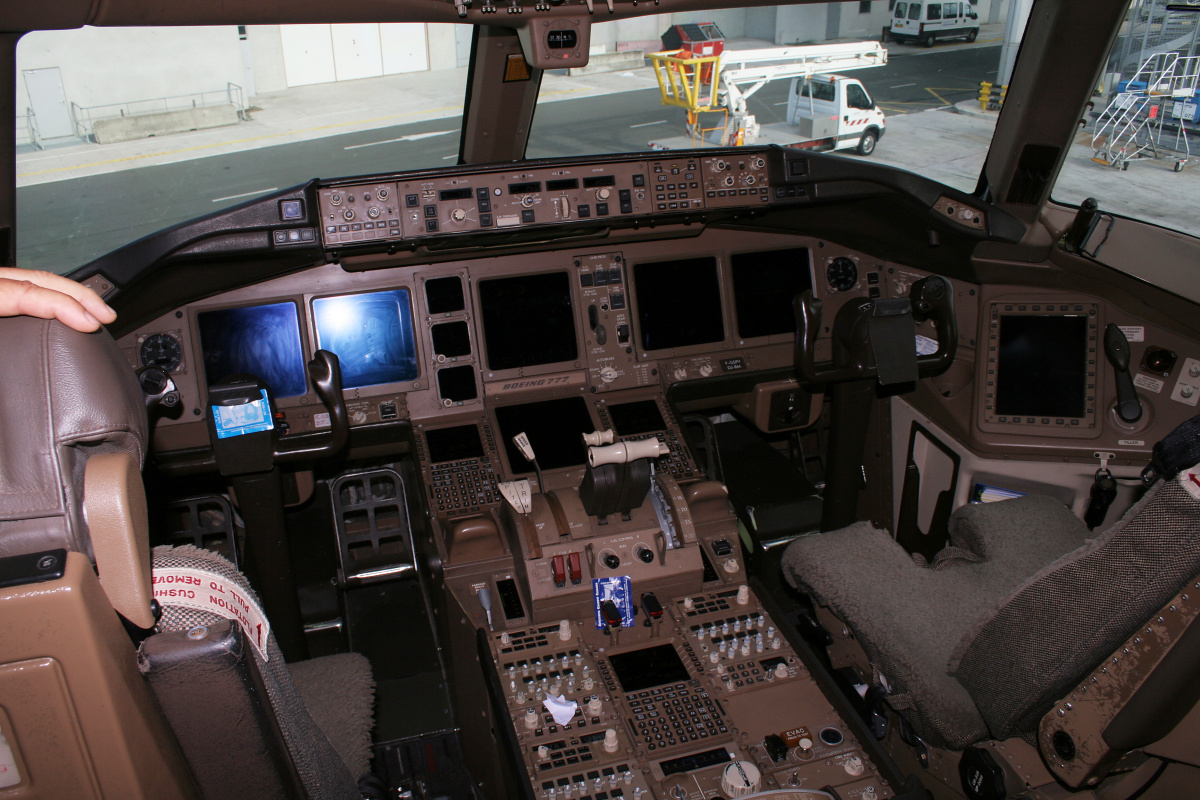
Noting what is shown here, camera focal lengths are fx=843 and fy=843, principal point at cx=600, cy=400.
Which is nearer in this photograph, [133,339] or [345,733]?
[345,733]

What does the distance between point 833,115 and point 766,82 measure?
29 centimetres

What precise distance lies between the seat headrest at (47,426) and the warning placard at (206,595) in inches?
4.5

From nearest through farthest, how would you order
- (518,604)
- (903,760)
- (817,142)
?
(903,760) < (518,604) < (817,142)

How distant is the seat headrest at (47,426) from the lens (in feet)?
2.45

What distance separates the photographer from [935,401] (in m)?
2.99

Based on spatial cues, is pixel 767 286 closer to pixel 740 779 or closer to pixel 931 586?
pixel 931 586

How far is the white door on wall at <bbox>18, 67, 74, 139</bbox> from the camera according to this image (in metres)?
2.22

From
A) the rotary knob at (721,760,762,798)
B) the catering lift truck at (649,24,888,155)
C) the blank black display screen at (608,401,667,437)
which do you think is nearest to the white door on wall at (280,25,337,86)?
the catering lift truck at (649,24,888,155)

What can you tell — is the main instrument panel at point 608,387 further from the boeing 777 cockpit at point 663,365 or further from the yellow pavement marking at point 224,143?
the yellow pavement marking at point 224,143

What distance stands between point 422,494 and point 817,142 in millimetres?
2027

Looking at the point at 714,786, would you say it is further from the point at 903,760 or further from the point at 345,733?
the point at 345,733

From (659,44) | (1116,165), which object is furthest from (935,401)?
(659,44)

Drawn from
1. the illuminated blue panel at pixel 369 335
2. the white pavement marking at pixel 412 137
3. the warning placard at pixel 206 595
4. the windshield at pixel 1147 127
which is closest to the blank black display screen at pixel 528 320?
the illuminated blue panel at pixel 369 335

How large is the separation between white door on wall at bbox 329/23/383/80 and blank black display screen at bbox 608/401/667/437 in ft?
4.74
